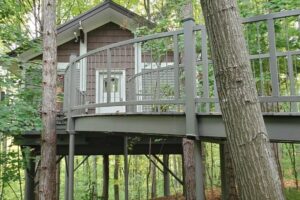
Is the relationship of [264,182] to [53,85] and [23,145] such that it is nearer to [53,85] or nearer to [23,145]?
[53,85]

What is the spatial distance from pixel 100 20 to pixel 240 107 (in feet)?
32.0

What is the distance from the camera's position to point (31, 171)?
916 centimetres

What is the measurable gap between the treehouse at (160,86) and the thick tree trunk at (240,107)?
1.25 metres

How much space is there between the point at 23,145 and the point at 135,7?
11.2 m

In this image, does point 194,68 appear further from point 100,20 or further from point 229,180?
point 100,20

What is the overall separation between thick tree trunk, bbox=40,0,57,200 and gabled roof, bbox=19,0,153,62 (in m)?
3.47

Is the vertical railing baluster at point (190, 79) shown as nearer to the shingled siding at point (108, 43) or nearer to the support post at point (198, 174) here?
the support post at point (198, 174)

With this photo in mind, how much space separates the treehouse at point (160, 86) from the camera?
3.65m

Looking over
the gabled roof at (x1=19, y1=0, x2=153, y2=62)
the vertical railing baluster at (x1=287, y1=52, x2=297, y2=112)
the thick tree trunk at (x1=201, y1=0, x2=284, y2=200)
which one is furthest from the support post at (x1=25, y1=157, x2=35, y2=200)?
the thick tree trunk at (x1=201, y1=0, x2=284, y2=200)

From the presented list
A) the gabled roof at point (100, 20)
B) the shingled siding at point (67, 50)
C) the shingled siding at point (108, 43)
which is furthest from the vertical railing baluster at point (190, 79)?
the shingled siding at point (67, 50)

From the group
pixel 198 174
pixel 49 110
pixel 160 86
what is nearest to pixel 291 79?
pixel 198 174

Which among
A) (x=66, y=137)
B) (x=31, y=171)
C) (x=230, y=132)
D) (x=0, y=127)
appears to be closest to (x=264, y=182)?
(x=230, y=132)

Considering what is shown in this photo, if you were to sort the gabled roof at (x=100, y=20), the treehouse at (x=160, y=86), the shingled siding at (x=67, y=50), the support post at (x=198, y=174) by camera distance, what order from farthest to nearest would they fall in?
the shingled siding at (x=67, y=50) → the gabled roof at (x=100, y=20) → the support post at (x=198, y=174) → the treehouse at (x=160, y=86)

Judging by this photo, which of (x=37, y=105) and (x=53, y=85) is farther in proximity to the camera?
(x=37, y=105)
